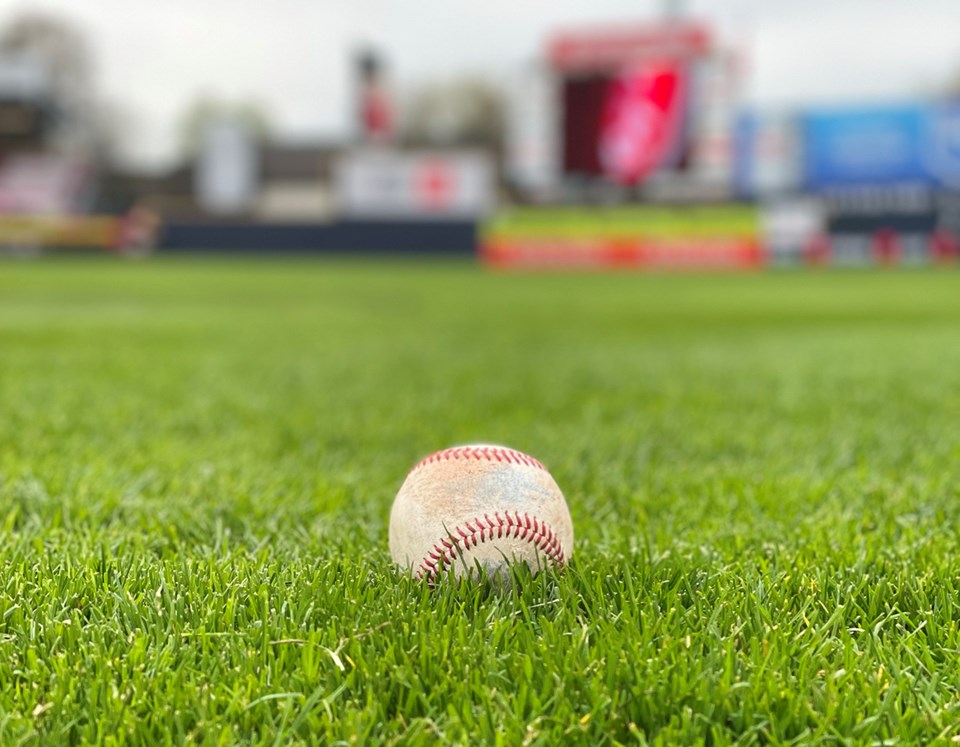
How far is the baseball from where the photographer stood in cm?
143

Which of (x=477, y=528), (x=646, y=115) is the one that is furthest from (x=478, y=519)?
(x=646, y=115)

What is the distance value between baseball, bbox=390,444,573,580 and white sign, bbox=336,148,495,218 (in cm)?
3037

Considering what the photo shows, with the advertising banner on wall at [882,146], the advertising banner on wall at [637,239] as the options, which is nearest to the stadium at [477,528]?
the advertising banner on wall at [637,239]

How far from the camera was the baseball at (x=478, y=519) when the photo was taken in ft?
4.70

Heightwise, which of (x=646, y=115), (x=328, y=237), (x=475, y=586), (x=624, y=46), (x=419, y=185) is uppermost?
(x=624, y=46)

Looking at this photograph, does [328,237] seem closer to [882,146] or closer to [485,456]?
[882,146]

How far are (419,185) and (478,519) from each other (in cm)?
3114

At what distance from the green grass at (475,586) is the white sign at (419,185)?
27.4m

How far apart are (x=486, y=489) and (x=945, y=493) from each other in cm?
142

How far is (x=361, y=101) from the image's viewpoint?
1260 inches

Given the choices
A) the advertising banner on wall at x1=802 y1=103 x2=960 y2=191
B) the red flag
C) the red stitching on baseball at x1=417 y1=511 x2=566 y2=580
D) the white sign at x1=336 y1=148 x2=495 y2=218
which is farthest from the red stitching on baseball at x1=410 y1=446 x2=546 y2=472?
the white sign at x1=336 y1=148 x2=495 y2=218

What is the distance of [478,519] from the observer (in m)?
1.44

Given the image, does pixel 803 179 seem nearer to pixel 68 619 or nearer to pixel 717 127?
pixel 717 127

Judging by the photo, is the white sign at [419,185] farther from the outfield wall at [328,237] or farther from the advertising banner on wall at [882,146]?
the advertising banner on wall at [882,146]
